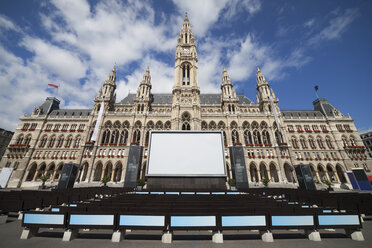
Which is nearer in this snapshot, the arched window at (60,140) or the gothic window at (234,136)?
the gothic window at (234,136)

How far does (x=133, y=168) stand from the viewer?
22.1 metres

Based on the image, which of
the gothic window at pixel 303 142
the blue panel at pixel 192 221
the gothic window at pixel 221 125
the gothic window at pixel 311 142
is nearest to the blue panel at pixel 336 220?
the blue panel at pixel 192 221

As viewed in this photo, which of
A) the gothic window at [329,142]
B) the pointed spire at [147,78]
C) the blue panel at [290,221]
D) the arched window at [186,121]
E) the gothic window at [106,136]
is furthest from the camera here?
the pointed spire at [147,78]

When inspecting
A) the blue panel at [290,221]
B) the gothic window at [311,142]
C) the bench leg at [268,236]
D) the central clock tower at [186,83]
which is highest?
the central clock tower at [186,83]

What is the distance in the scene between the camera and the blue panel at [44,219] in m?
4.93

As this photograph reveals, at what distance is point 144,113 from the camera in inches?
1447

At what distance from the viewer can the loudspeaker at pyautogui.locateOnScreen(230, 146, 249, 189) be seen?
2067 cm

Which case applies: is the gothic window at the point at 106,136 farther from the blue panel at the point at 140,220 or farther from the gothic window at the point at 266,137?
the gothic window at the point at 266,137

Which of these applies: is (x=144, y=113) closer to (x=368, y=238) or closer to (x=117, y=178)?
(x=117, y=178)

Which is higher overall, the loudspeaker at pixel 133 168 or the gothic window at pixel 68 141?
the gothic window at pixel 68 141

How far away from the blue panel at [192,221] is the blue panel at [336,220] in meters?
4.07

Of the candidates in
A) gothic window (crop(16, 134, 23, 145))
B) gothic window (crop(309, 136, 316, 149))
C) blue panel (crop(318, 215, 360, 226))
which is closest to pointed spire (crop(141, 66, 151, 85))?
gothic window (crop(16, 134, 23, 145))

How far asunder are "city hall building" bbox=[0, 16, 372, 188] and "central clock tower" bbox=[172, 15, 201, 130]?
10.1 inches

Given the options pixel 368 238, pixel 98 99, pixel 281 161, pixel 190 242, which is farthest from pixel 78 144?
pixel 281 161
